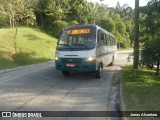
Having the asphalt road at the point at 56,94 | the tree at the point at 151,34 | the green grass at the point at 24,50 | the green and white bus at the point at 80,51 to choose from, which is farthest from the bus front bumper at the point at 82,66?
the green grass at the point at 24,50

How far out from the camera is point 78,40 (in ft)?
45.5

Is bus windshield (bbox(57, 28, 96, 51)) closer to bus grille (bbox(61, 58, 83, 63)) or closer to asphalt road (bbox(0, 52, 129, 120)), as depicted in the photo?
bus grille (bbox(61, 58, 83, 63))

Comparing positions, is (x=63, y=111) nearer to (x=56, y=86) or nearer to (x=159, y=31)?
(x=56, y=86)

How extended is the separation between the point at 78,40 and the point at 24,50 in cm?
1541

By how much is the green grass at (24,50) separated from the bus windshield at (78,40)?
6958 millimetres

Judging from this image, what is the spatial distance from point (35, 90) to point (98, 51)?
4.37 meters

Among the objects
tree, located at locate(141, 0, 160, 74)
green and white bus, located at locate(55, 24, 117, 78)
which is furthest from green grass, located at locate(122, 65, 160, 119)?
green and white bus, located at locate(55, 24, 117, 78)

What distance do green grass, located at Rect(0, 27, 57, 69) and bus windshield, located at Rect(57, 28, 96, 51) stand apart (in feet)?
22.8

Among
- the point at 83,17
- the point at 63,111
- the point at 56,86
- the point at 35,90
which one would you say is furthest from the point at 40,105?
the point at 83,17

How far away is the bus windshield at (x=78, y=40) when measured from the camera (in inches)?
532

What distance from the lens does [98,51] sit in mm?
14094

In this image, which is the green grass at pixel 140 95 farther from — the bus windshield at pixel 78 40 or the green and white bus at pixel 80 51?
the bus windshield at pixel 78 40

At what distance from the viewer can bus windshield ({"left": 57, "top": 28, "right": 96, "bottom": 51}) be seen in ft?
44.3

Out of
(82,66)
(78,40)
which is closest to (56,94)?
(82,66)
